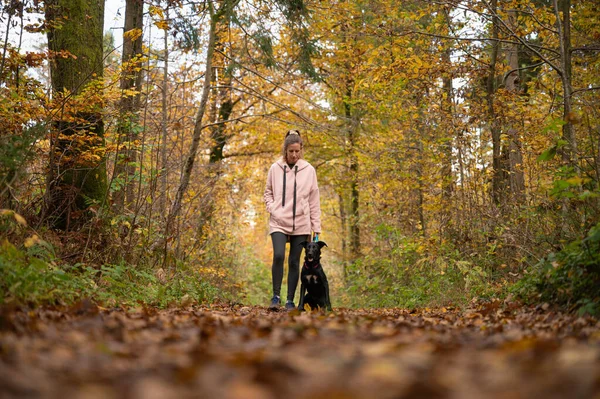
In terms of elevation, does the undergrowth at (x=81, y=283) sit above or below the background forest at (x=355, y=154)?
below

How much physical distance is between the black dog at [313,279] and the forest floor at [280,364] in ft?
11.7

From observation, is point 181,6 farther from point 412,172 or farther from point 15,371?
point 15,371

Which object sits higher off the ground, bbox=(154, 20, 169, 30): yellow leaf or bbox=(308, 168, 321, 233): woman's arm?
bbox=(154, 20, 169, 30): yellow leaf

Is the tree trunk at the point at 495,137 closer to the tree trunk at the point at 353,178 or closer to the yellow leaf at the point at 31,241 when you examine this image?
the tree trunk at the point at 353,178

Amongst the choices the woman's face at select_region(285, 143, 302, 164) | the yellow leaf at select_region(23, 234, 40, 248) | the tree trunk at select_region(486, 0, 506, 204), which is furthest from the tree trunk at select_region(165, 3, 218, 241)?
the tree trunk at select_region(486, 0, 506, 204)

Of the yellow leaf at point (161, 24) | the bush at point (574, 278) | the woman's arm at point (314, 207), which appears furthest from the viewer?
the yellow leaf at point (161, 24)

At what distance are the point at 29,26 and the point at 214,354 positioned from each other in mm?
5862

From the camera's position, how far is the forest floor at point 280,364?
1.83 meters

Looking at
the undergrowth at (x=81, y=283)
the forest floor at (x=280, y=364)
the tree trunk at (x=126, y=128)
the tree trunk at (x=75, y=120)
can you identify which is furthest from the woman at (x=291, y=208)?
the forest floor at (x=280, y=364)

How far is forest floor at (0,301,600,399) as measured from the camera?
1825 mm

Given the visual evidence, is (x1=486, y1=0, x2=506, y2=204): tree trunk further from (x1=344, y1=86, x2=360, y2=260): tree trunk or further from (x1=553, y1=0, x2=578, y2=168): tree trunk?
(x1=344, y1=86, x2=360, y2=260): tree trunk

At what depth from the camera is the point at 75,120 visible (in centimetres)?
768

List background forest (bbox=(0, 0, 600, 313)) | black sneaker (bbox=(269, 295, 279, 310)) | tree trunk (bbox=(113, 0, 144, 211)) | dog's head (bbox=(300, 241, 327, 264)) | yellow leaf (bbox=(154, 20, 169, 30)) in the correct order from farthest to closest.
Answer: yellow leaf (bbox=(154, 20, 169, 30)) → tree trunk (bbox=(113, 0, 144, 211)) → dog's head (bbox=(300, 241, 327, 264)) → black sneaker (bbox=(269, 295, 279, 310)) → background forest (bbox=(0, 0, 600, 313))

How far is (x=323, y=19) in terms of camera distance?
15.2 meters
